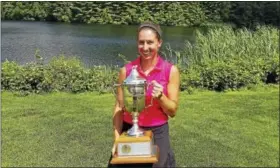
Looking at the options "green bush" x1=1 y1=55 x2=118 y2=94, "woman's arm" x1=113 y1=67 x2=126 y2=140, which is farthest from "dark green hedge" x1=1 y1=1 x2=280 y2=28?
"woman's arm" x1=113 y1=67 x2=126 y2=140

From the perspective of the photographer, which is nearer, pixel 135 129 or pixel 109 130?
pixel 135 129

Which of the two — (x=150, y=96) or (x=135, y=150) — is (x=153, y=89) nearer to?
(x=150, y=96)

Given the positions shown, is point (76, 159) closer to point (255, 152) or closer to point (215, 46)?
point (255, 152)

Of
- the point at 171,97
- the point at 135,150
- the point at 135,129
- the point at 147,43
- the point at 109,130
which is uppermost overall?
the point at 147,43

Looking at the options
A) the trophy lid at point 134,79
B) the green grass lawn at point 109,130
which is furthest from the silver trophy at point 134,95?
the green grass lawn at point 109,130

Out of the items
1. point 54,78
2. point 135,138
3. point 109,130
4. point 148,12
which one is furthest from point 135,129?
point 148,12

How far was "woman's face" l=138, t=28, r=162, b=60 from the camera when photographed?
7.45 feet

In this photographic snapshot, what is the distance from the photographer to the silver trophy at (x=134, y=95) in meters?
2.22

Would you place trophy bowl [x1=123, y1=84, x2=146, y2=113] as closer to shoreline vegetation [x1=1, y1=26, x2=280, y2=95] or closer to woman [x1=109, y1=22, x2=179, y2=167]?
woman [x1=109, y1=22, x2=179, y2=167]

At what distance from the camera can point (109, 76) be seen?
26.8 ft

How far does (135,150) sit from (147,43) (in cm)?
52

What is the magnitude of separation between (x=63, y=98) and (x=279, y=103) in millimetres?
3365

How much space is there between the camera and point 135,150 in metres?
2.28

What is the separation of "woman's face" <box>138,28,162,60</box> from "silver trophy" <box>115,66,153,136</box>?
0.10m
